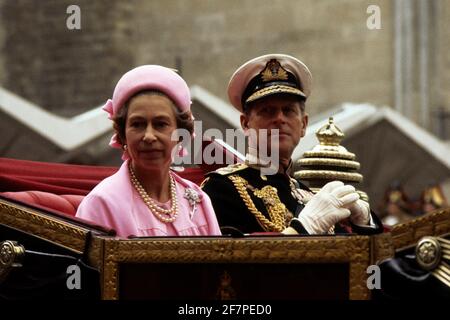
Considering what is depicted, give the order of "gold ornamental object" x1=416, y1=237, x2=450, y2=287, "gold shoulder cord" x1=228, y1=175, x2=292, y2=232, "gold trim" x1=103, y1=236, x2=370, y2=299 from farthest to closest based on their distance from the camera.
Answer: "gold shoulder cord" x1=228, y1=175, x2=292, y2=232
"gold trim" x1=103, y1=236, x2=370, y2=299
"gold ornamental object" x1=416, y1=237, x2=450, y2=287

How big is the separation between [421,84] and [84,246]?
1362 cm

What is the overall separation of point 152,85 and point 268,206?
1.01m

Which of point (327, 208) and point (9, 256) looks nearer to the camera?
point (9, 256)

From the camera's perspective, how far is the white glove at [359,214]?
5129mm

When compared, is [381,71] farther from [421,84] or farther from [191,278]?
[191,278]

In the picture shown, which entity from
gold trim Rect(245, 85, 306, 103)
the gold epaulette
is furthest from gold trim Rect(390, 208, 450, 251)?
the gold epaulette

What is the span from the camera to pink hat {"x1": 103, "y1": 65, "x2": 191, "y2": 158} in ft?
16.4

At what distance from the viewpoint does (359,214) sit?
16.8 ft

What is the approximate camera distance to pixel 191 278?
4.65m

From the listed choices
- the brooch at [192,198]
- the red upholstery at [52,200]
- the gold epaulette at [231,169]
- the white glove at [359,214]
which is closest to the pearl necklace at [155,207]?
the brooch at [192,198]

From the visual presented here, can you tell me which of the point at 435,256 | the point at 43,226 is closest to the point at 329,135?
the point at 43,226

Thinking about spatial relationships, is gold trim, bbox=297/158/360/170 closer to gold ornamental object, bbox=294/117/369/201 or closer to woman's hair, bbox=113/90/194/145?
gold ornamental object, bbox=294/117/369/201

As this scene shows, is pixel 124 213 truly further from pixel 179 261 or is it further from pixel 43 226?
pixel 179 261

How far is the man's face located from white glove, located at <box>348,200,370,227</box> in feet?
2.21
